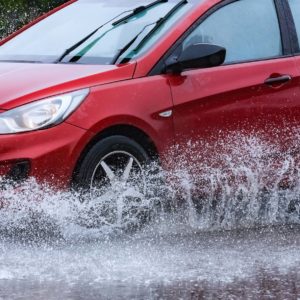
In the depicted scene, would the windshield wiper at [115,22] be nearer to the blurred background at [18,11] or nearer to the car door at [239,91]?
the car door at [239,91]

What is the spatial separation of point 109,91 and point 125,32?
856 millimetres

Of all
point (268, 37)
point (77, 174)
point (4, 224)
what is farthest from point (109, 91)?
point (268, 37)

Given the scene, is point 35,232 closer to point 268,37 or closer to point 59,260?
point 59,260

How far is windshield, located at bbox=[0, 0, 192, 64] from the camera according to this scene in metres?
8.05

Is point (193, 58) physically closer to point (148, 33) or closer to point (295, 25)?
point (148, 33)

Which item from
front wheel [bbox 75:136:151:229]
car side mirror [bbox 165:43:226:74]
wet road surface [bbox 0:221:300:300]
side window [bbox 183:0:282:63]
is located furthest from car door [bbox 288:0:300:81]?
front wheel [bbox 75:136:151:229]

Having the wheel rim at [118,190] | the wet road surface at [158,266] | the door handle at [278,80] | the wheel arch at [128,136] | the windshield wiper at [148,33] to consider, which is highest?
the windshield wiper at [148,33]

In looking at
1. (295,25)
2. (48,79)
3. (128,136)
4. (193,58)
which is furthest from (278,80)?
A: (48,79)

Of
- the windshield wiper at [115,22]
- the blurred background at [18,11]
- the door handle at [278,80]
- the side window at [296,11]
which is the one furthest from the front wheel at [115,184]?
Answer: the blurred background at [18,11]

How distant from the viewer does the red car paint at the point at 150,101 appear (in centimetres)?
Result: 722

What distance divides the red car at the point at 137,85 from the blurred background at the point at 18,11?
18.4m

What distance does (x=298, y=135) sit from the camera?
8.39 metres

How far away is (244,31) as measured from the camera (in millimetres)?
8383

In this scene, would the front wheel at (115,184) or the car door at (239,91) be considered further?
the car door at (239,91)
